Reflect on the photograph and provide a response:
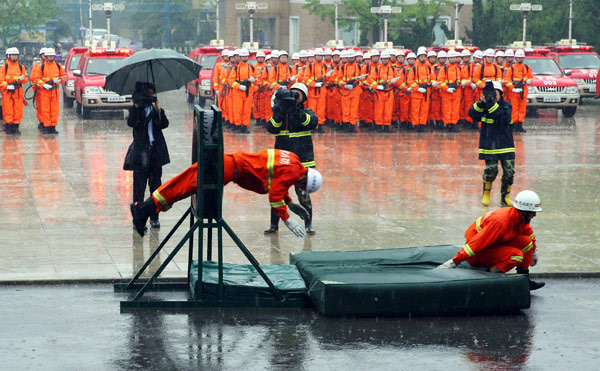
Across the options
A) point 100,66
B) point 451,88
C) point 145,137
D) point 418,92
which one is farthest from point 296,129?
point 100,66

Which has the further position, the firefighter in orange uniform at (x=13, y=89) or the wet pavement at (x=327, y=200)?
the firefighter in orange uniform at (x=13, y=89)

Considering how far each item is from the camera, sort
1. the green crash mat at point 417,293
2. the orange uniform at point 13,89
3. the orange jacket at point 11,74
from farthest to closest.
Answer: the orange jacket at point 11,74
the orange uniform at point 13,89
the green crash mat at point 417,293

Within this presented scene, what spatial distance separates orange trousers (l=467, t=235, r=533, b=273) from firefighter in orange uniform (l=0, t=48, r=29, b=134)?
16.5 metres

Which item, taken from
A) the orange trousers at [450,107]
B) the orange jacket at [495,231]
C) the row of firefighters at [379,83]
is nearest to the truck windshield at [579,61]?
the row of firefighters at [379,83]

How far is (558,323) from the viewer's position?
29.6ft

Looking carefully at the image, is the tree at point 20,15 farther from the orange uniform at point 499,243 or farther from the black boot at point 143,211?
the orange uniform at point 499,243

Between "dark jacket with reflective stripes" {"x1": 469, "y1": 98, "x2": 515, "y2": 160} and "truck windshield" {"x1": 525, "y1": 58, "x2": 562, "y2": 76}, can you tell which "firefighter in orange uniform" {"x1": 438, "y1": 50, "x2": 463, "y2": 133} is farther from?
"dark jacket with reflective stripes" {"x1": 469, "y1": 98, "x2": 515, "y2": 160}

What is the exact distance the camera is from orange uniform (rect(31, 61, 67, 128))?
24.1 m

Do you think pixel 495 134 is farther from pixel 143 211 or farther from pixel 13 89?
pixel 13 89

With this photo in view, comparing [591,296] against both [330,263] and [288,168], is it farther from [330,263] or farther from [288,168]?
[288,168]

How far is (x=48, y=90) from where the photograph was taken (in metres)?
24.4

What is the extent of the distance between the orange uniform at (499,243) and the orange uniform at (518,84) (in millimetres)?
16637

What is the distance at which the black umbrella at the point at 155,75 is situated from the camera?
12.5 metres

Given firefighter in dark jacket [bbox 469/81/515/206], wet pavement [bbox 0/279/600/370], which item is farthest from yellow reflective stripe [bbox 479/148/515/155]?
wet pavement [bbox 0/279/600/370]
